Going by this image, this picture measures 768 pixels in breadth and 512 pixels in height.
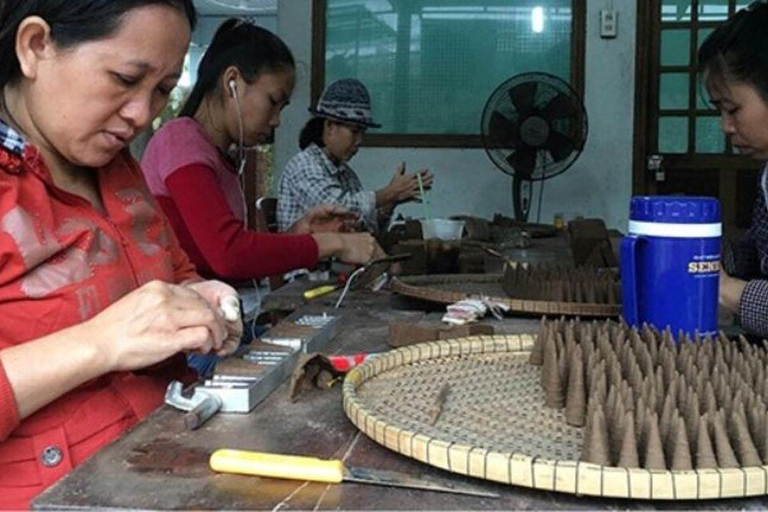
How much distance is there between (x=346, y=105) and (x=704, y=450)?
276 cm

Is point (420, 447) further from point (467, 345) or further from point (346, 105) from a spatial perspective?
point (346, 105)

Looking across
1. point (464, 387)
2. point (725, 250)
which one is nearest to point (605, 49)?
point (725, 250)

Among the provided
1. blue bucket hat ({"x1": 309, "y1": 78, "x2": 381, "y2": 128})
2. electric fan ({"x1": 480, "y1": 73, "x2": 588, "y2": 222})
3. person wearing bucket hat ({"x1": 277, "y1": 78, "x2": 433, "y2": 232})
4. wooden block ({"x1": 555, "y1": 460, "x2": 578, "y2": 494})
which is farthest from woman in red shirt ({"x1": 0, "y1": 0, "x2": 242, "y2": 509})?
electric fan ({"x1": 480, "y1": 73, "x2": 588, "y2": 222})

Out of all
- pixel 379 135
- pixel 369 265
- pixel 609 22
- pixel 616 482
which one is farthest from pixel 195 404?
pixel 609 22

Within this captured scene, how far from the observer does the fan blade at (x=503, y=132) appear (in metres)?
4.09

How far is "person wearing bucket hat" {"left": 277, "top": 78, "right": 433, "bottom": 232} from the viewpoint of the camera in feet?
10.4

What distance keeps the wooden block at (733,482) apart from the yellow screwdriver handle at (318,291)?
3.78ft

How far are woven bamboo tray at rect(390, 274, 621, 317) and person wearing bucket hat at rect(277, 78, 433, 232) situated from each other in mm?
1367

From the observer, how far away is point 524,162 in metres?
4.12

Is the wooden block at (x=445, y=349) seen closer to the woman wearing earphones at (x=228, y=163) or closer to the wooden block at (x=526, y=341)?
the wooden block at (x=526, y=341)

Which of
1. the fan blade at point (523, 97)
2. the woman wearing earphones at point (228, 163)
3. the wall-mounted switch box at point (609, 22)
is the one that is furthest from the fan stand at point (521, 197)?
the woman wearing earphones at point (228, 163)

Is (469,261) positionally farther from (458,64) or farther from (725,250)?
(458,64)

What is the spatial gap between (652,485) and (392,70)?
442 cm

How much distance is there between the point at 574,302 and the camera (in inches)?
54.9
